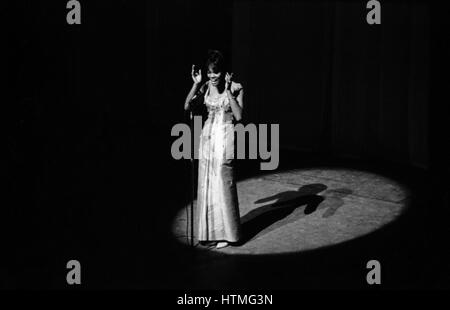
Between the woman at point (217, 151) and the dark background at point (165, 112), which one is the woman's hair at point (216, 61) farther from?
the dark background at point (165, 112)

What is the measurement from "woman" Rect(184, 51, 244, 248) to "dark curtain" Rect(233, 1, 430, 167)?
3735 mm

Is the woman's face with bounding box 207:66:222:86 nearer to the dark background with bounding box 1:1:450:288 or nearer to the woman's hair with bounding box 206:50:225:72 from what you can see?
the woman's hair with bounding box 206:50:225:72

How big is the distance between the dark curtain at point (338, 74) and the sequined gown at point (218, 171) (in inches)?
148

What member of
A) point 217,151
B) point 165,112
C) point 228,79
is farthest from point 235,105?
point 165,112

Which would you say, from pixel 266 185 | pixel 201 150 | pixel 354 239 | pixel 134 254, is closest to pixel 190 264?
pixel 134 254

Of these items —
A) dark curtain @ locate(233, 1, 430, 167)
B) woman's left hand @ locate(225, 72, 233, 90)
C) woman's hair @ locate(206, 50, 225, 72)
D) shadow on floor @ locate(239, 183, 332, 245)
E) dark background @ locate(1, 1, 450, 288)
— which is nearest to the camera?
woman's left hand @ locate(225, 72, 233, 90)

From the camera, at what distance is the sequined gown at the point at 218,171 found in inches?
252

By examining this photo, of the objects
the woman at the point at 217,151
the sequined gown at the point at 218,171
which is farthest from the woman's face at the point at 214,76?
the sequined gown at the point at 218,171

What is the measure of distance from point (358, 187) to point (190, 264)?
2995 millimetres

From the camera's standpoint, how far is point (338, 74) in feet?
33.1

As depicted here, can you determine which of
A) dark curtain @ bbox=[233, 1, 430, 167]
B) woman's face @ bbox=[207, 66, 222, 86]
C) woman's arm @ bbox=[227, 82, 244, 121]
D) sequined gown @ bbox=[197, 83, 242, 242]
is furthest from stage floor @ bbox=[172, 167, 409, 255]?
woman's face @ bbox=[207, 66, 222, 86]

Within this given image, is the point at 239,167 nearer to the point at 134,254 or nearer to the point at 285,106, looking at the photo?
the point at 285,106

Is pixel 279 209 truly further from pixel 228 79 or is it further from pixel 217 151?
pixel 228 79

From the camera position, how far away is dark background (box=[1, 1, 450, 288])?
22.2 feet
